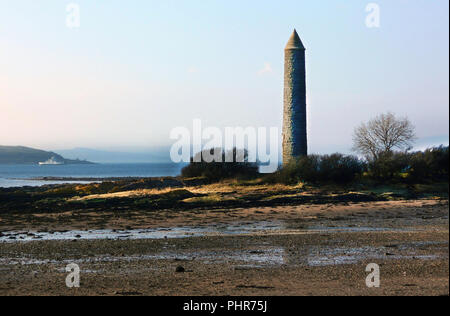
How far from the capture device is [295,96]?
38625mm

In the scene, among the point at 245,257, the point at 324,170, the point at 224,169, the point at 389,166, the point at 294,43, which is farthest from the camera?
the point at 224,169

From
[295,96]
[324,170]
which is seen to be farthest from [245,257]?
[295,96]

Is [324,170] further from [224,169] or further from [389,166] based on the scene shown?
[224,169]

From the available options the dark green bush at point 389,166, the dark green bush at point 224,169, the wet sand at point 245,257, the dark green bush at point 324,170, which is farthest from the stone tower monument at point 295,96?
the wet sand at point 245,257

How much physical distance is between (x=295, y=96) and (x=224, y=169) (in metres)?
7.75

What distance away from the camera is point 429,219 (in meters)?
20.4

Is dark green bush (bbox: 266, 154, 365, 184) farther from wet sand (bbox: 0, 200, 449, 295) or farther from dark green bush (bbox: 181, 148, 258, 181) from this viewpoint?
wet sand (bbox: 0, 200, 449, 295)

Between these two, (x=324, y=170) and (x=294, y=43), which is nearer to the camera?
(x=324, y=170)

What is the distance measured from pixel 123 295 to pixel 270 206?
17.9m

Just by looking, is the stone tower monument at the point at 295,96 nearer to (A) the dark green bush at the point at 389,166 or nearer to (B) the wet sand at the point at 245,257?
(A) the dark green bush at the point at 389,166

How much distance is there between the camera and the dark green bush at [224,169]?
41.8 meters

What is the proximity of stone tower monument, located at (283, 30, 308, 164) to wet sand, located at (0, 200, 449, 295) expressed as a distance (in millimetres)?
15919
